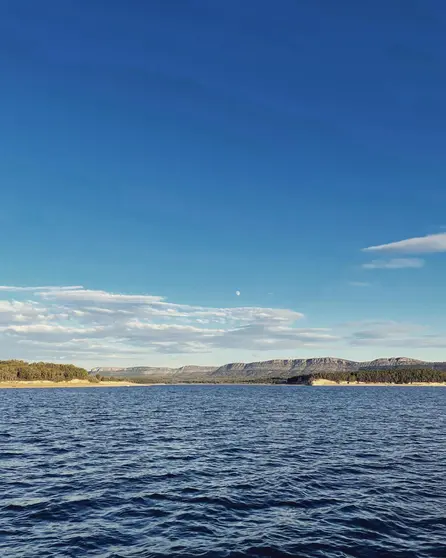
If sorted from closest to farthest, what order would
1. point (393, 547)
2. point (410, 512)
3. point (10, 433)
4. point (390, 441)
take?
point (393, 547) → point (410, 512) → point (390, 441) → point (10, 433)

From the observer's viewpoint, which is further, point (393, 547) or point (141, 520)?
point (141, 520)

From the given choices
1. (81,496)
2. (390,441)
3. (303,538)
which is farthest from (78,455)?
(390,441)

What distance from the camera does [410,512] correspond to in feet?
84.5

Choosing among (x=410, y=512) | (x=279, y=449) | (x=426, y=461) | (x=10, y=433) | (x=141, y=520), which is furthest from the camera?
(x=10, y=433)

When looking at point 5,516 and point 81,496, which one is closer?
point 5,516

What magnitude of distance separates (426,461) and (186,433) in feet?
99.7

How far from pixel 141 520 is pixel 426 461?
29153 mm

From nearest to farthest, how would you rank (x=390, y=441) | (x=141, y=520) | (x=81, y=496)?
(x=141, y=520) < (x=81, y=496) < (x=390, y=441)

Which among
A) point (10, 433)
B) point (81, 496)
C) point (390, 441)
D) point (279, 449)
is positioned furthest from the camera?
point (10, 433)

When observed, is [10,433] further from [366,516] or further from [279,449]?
[366,516]

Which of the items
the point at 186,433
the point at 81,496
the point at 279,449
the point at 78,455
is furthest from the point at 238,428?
the point at 81,496

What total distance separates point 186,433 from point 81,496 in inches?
1254

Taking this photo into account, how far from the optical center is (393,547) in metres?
20.5

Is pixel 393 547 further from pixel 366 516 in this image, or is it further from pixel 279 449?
pixel 279 449
